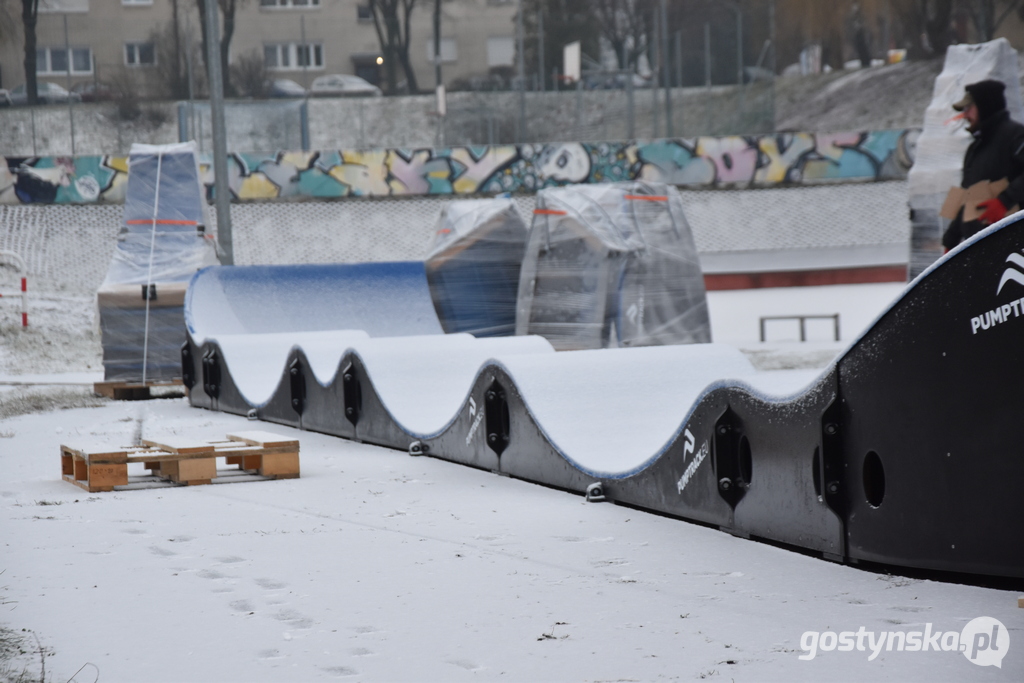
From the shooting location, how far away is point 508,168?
30.6 meters

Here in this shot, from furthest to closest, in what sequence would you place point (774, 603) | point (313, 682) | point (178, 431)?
point (178, 431) → point (774, 603) → point (313, 682)

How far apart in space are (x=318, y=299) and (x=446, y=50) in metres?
23.0

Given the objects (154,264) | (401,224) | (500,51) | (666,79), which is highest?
(500,51)

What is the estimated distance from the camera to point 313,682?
306 centimetres

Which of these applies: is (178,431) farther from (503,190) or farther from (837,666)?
(503,190)

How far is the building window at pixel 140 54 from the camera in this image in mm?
31938

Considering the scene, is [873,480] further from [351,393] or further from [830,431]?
[351,393]

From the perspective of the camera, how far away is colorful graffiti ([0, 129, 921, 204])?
29.1m

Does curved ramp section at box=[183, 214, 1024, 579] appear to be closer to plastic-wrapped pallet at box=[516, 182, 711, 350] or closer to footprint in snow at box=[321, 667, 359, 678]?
footprint in snow at box=[321, 667, 359, 678]

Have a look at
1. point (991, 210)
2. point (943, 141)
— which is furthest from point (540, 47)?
point (991, 210)

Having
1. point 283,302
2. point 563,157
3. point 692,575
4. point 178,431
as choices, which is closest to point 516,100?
point 563,157

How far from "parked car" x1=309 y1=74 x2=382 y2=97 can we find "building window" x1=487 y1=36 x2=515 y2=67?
3.99 metres

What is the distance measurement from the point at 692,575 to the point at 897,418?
0.93m

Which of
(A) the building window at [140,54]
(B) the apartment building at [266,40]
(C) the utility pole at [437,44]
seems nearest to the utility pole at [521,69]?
(B) the apartment building at [266,40]
